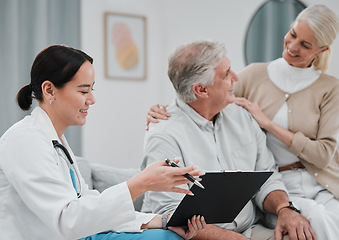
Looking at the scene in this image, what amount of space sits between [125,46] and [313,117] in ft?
8.56

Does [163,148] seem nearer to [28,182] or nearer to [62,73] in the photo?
[62,73]

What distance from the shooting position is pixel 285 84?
2.24m

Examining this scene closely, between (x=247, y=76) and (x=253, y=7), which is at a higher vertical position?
(x=253, y=7)

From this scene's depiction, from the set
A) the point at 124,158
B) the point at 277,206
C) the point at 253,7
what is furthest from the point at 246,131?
the point at 124,158

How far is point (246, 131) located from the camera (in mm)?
2074

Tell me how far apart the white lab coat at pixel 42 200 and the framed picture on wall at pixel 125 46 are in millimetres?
2977

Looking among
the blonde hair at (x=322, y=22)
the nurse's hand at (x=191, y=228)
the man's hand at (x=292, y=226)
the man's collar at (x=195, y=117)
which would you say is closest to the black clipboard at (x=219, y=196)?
the nurse's hand at (x=191, y=228)

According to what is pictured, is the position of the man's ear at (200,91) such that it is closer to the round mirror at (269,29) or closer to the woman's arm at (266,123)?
the woman's arm at (266,123)

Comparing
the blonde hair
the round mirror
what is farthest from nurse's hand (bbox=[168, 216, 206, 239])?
the round mirror

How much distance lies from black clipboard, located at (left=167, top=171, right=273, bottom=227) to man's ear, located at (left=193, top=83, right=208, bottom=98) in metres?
0.52

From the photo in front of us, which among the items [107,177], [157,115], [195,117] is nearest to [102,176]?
[107,177]

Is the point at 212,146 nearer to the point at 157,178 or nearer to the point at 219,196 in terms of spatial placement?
the point at 219,196

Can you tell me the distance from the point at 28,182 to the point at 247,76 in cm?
144

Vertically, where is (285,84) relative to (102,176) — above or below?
above
